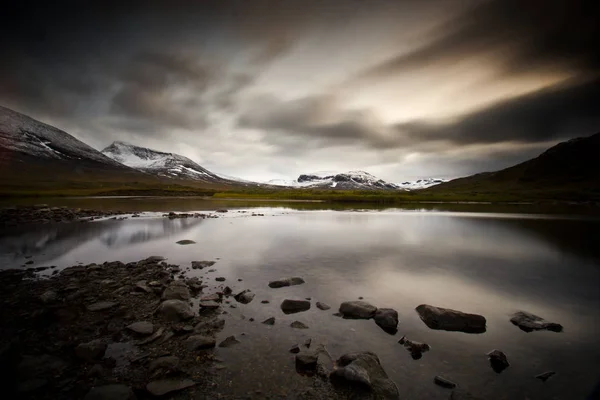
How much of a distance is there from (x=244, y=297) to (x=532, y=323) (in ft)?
Answer: 41.6

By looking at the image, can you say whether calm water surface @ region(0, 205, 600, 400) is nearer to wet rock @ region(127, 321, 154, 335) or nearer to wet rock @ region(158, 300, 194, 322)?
wet rock @ region(158, 300, 194, 322)

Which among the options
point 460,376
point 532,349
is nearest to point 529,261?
point 532,349

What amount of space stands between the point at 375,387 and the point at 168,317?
327 inches

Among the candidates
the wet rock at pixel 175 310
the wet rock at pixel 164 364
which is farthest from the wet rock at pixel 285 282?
the wet rock at pixel 164 364

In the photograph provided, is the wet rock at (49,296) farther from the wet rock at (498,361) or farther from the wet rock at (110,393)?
the wet rock at (498,361)

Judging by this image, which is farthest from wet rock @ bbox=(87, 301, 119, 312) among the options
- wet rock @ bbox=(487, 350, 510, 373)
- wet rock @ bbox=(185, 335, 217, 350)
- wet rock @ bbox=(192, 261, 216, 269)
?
wet rock @ bbox=(487, 350, 510, 373)

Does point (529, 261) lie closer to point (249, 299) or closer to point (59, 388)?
point (249, 299)

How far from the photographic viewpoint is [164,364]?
8219 millimetres

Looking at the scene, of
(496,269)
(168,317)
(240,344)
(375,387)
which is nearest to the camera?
(375,387)

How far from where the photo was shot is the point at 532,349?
32.4ft

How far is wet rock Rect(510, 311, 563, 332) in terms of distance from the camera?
11.4 m

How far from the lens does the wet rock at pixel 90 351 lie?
8609 millimetres

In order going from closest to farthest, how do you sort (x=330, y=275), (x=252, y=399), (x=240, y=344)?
(x=252, y=399)
(x=240, y=344)
(x=330, y=275)

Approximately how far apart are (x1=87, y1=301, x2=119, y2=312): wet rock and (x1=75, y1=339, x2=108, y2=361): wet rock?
3337 millimetres
